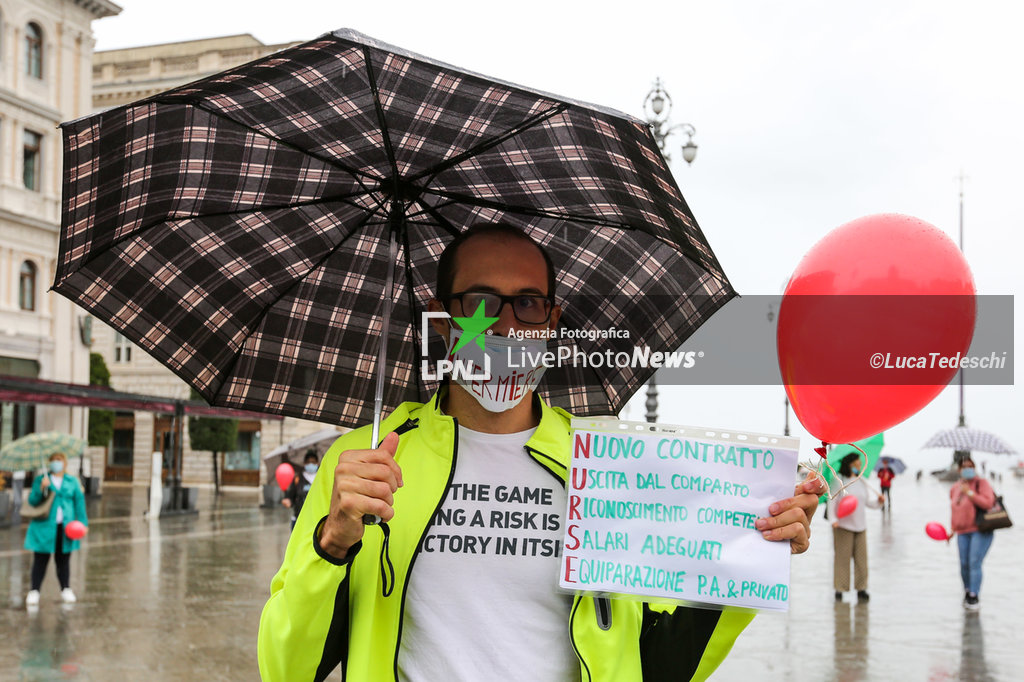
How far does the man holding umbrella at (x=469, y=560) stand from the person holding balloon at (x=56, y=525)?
10.2 meters

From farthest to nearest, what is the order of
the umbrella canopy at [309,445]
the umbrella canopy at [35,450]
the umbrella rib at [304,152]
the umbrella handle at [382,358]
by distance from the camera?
the umbrella canopy at [309,445] → the umbrella canopy at [35,450] → the umbrella rib at [304,152] → the umbrella handle at [382,358]

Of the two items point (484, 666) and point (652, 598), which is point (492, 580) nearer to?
point (484, 666)

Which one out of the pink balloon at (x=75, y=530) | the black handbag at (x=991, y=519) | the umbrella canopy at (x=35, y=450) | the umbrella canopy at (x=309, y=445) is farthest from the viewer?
the umbrella canopy at (x=309, y=445)

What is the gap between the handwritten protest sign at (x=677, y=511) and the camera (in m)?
2.12

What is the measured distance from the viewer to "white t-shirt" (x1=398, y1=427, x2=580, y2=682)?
2.05 m

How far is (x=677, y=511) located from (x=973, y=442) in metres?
28.8

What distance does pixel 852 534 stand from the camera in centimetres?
1202

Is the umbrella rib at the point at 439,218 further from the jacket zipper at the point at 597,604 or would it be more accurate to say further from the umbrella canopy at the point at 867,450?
the umbrella canopy at the point at 867,450

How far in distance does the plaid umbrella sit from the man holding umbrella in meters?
0.35

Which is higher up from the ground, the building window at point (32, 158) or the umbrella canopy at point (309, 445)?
the building window at point (32, 158)

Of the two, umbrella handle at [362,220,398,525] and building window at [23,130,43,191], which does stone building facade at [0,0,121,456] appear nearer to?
building window at [23,130,43,191]

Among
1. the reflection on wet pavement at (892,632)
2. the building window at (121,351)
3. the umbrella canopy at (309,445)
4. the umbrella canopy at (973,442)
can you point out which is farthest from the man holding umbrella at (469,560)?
the building window at (121,351)

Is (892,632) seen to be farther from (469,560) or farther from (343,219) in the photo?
(469,560)

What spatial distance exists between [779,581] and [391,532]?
833 millimetres
